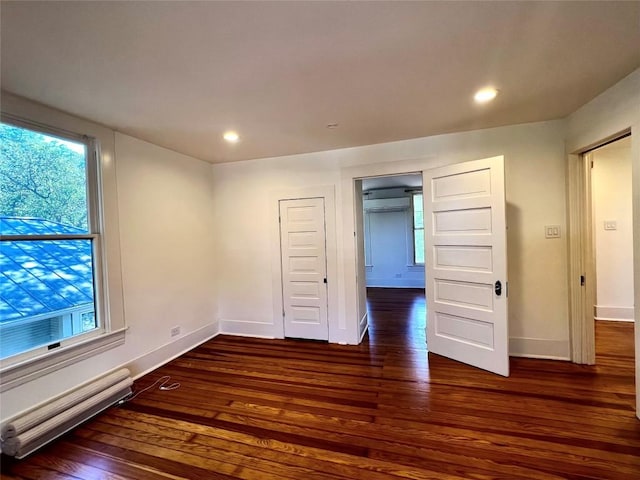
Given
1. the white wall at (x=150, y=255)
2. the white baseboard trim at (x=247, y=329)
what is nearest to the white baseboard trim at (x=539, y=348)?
the white baseboard trim at (x=247, y=329)

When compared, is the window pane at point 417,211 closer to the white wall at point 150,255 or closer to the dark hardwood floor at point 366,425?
the dark hardwood floor at point 366,425

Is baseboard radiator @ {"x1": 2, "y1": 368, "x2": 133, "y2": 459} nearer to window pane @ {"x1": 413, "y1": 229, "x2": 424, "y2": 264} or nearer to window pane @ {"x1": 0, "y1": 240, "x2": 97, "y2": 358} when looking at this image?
window pane @ {"x1": 0, "y1": 240, "x2": 97, "y2": 358}

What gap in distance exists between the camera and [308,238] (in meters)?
3.75

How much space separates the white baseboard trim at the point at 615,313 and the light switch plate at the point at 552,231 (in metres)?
2.33

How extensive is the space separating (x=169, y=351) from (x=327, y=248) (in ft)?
7.42

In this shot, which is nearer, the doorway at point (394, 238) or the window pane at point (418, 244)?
the doorway at point (394, 238)

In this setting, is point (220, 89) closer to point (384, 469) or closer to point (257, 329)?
point (384, 469)

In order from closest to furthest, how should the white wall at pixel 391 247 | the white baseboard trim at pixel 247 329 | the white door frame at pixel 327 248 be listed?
the white door frame at pixel 327 248, the white baseboard trim at pixel 247 329, the white wall at pixel 391 247

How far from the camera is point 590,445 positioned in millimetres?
1763

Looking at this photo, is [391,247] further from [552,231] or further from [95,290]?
[95,290]

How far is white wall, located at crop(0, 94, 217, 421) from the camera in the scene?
7.51 feet

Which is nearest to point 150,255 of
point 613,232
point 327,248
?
point 327,248

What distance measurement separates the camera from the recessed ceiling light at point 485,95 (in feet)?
7.15

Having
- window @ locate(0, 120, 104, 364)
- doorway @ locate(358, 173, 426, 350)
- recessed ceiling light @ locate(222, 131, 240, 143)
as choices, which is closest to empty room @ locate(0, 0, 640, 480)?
window @ locate(0, 120, 104, 364)
